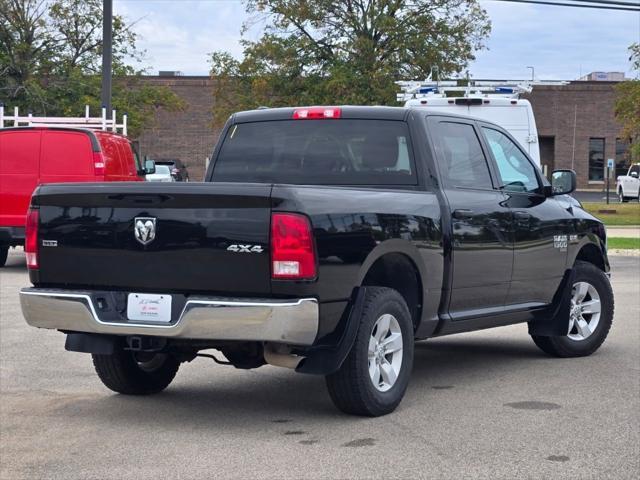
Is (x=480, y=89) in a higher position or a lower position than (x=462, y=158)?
higher

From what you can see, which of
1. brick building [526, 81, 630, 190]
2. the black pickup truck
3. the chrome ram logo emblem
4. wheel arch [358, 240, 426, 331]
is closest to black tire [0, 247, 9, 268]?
the black pickup truck

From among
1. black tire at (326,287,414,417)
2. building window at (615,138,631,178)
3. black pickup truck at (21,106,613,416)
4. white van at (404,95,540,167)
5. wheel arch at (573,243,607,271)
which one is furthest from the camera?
building window at (615,138,631,178)

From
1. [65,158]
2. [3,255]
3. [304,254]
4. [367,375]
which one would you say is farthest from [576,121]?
[304,254]

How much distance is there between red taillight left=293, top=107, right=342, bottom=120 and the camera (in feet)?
26.7

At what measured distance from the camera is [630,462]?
19.2 ft

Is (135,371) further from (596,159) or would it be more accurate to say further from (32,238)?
(596,159)

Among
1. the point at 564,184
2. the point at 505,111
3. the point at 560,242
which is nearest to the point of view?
the point at 560,242

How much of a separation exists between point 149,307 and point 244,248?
0.68 m

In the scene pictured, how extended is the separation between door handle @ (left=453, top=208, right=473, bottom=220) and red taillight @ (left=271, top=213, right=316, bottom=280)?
5.95 ft

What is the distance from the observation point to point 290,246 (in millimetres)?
6238

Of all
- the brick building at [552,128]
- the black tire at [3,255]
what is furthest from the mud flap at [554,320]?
the brick building at [552,128]

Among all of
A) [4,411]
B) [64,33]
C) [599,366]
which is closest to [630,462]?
[599,366]

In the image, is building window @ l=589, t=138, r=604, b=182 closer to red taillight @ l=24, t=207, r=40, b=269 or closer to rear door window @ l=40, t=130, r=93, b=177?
rear door window @ l=40, t=130, r=93, b=177

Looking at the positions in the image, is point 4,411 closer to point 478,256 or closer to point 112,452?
point 112,452
